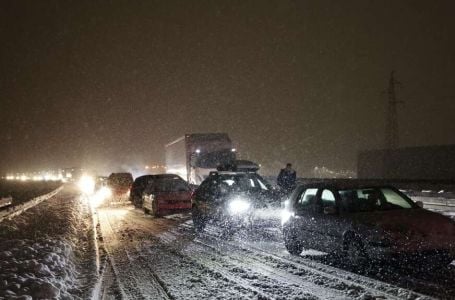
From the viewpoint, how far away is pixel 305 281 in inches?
309

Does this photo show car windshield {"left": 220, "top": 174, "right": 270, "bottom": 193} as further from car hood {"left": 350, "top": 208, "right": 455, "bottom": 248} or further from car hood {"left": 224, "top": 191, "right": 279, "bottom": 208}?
car hood {"left": 350, "top": 208, "right": 455, "bottom": 248}

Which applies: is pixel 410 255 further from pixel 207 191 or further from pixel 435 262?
pixel 207 191

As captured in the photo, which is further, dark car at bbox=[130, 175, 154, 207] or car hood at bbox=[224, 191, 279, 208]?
dark car at bbox=[130, 175, 154, 207]

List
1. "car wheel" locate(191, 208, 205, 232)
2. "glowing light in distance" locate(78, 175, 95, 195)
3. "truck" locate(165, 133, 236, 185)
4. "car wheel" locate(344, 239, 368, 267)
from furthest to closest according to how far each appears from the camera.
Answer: "glowing light in distance" locate(78, 175, 95, 195)
"truck" locate(165, 133, 236, 185)
"car wheel" locate(191, 208, 205, 232)
"car wheel" locate(344, 239, 368, 267)

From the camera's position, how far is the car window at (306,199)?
33.3 feet

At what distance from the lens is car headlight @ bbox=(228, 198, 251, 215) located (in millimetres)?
13492

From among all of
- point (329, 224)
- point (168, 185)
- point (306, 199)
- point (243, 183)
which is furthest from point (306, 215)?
point (168, 185)

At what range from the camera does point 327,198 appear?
9.88 m

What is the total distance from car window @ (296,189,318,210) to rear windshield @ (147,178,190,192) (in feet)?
34.9

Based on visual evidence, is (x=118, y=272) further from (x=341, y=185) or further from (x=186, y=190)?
(x=186, y=190)

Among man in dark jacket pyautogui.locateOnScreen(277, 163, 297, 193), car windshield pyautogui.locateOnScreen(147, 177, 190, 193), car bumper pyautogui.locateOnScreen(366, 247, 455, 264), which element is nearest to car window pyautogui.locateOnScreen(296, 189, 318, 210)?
car bumper pyautogui.locateOnScreen(366, 247, 455, 264)

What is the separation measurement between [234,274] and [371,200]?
111 inches

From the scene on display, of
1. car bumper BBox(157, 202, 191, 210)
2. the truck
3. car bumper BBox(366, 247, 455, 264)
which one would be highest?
the truck

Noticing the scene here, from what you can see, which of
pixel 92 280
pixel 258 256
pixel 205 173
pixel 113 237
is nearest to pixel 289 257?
pixel 258 256
